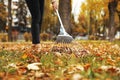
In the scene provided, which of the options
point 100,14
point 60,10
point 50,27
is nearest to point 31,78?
point 60,10

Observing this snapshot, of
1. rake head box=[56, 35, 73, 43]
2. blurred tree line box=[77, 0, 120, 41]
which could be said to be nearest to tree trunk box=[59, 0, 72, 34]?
blurred tree line box=[77, 0, 120, 41]

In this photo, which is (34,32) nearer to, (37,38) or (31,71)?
(37,38)

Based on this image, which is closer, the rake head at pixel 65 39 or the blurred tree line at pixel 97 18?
the rake head at pixel 65 39

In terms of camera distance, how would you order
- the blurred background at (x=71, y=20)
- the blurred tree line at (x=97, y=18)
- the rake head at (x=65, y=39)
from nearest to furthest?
the rake head at (x=65, y=39)
the blurred background at (x=71, y=20)
the blurred tree line at (x=97, y=18)

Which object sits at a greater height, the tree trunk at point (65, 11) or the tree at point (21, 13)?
the tree trunk at point (65, 11)

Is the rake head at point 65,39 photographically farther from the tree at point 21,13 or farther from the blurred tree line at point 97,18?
the tree at point 21,13

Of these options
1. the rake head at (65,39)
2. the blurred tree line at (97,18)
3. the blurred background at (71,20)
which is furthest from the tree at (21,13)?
the rake head at (65,39)

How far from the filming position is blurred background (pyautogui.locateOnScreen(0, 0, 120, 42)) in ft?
89.9

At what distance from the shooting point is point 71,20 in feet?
69.5

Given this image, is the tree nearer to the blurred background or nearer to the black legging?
the blurred background

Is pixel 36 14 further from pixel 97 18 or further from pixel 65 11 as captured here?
pixel 97 18

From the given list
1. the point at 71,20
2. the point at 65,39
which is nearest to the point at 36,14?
the point at 65,39

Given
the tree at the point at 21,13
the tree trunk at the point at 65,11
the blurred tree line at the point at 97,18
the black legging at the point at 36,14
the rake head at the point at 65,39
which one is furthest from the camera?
the tree at the point at 21,13

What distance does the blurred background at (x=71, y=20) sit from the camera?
27391 millimetres
